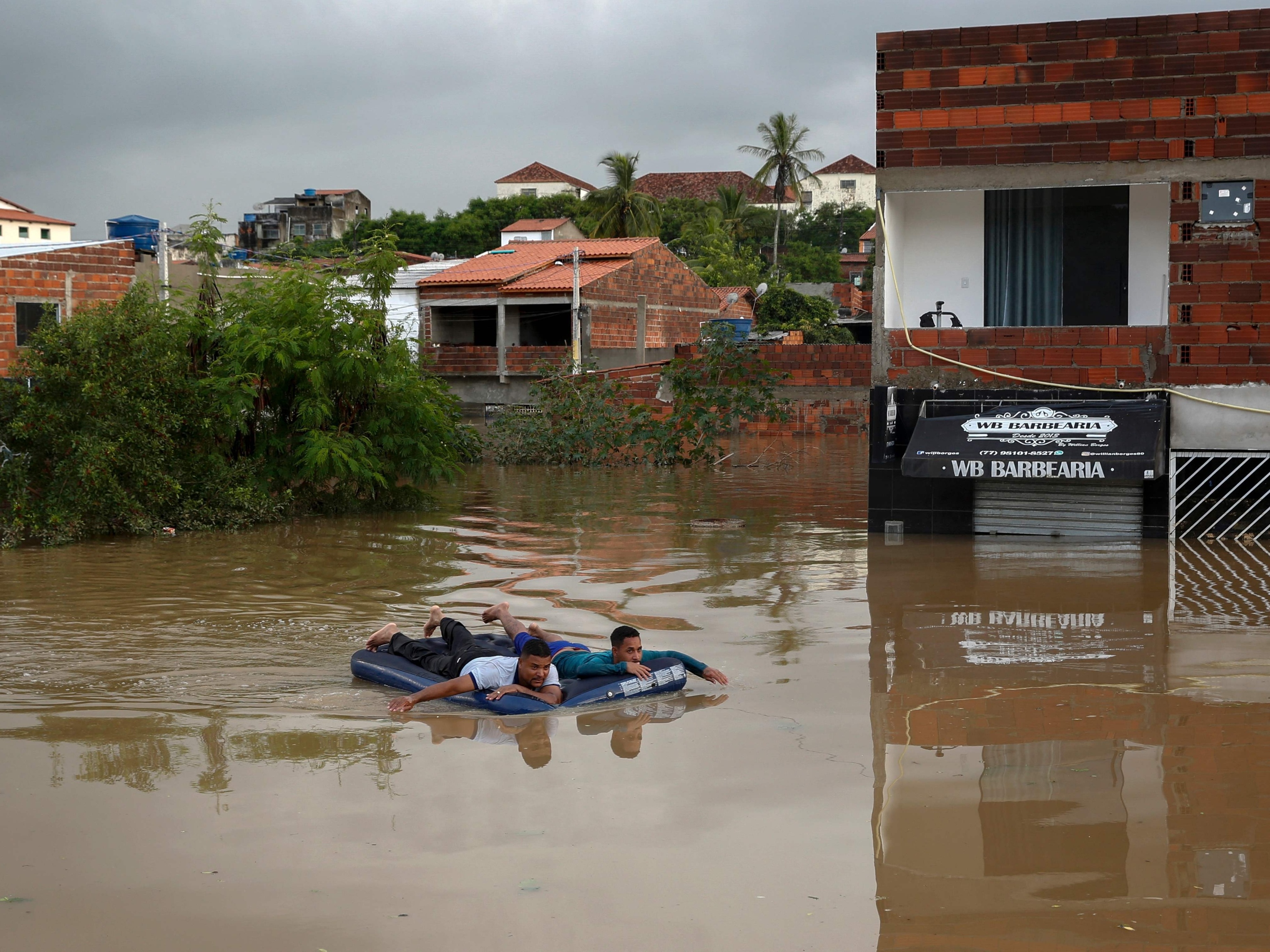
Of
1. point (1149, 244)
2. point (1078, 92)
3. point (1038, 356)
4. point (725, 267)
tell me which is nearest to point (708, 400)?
point (1149, 244)

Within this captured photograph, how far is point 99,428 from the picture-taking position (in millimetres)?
15227

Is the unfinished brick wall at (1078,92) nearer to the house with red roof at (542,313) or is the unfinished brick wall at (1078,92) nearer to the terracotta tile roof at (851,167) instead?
the house with red roof at (542,313)

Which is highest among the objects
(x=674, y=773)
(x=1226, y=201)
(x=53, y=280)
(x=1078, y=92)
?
(x=1078, y=92)

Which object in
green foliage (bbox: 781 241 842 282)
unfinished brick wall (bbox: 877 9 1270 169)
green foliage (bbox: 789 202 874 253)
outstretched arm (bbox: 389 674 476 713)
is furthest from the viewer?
green foliage (bbox: 789 202 874 253)

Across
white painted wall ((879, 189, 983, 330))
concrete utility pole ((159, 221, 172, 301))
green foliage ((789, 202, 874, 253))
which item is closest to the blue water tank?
concrete utility pole ((159, 221, 172, 301))

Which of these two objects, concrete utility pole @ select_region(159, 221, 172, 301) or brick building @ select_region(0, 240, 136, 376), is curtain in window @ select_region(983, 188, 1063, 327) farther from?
concrete utility pole @ select_region(159, 221, 172, 301)

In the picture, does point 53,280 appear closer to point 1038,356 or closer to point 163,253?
point 163,253

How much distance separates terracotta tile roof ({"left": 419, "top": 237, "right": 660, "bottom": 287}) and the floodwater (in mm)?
29384

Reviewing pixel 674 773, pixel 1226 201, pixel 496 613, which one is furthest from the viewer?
pixel 1226 201

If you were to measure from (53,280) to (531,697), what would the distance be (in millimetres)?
21412

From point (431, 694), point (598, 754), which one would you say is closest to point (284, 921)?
point (598, 754)

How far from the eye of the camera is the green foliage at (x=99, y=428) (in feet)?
49.3

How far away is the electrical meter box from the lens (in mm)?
14031

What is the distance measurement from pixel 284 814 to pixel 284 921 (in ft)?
3.88
